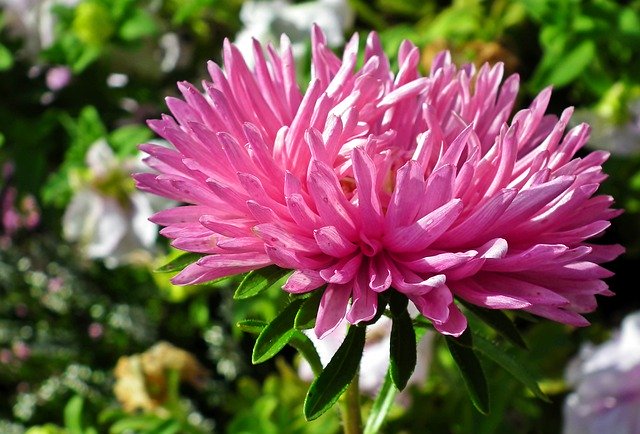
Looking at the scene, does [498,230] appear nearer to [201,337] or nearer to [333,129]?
[333,129]

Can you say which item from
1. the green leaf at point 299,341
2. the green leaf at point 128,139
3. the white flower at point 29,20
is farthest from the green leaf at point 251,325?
the white flower at point 29,20

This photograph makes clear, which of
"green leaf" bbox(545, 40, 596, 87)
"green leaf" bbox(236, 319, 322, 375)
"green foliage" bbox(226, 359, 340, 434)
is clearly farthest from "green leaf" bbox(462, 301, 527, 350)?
"green leaf" bbox(545, 40, 596, 87)

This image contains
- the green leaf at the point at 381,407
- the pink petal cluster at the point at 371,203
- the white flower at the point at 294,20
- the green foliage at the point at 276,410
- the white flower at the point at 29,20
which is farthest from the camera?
the white flower at the point at 29,20

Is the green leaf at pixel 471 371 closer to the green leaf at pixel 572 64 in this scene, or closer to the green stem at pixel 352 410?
the green stem at pixel 352 410

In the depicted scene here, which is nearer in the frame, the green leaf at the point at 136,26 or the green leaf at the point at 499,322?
the green leaf at the point at 499,322

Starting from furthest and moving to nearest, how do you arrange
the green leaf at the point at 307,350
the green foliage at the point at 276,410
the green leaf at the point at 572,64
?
the green leaf at the point at 572,64, the green foliage at the point at 276,410, the green leaf at the point at 307,350

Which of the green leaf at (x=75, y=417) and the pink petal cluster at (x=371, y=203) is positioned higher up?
the pink petal cluster at (x=371, y=203)
